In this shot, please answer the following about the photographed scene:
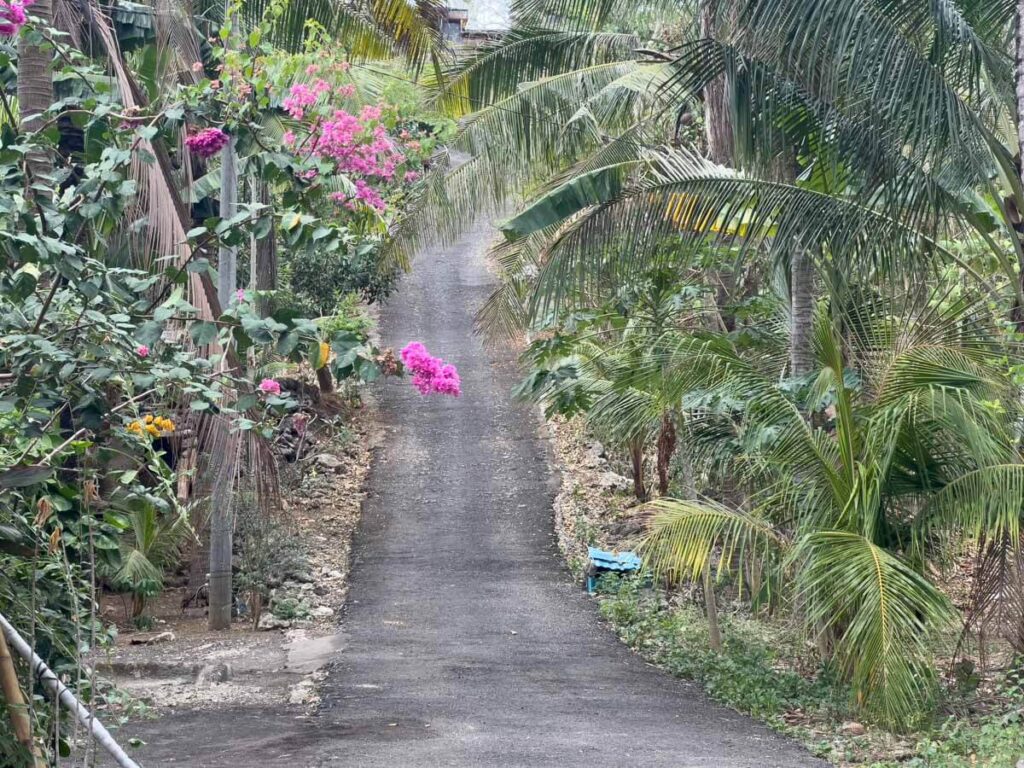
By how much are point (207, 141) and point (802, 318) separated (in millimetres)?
6918

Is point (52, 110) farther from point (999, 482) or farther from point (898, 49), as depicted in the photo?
point (999, 482)

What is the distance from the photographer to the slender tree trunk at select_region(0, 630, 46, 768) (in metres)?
3.70

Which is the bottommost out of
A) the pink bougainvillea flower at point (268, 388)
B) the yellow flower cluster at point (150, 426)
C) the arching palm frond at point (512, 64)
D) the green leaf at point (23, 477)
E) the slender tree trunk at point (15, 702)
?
the slender tree trunk at point (15, 702)

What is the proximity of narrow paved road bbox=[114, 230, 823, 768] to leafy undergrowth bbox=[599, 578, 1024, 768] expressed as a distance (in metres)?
0.25

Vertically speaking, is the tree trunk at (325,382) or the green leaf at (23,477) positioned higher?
the green leaf at (23,477)

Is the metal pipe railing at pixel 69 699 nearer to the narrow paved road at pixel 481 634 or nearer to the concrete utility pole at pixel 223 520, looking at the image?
the narrow paved road at pixel 481 634

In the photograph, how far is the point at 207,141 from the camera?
4836 mm

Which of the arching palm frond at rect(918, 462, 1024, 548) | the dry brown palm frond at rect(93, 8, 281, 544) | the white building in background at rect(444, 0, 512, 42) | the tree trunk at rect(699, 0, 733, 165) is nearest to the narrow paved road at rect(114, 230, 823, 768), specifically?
the dry brown palm frond at rect(93, 8, 281, 544)

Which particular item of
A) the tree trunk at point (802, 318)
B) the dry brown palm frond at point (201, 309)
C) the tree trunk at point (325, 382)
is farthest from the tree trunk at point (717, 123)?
the tree trunk at point (325, 382)

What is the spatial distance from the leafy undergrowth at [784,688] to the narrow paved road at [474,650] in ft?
0.83

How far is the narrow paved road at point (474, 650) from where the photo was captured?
7.89 meters

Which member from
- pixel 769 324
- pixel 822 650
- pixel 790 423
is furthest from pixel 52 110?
pixel 769 324

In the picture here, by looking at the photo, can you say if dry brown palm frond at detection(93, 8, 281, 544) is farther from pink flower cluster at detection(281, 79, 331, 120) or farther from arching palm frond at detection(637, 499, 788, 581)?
arching palm frond at detection(637, 499, 788, 581)

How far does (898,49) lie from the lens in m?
8.42
